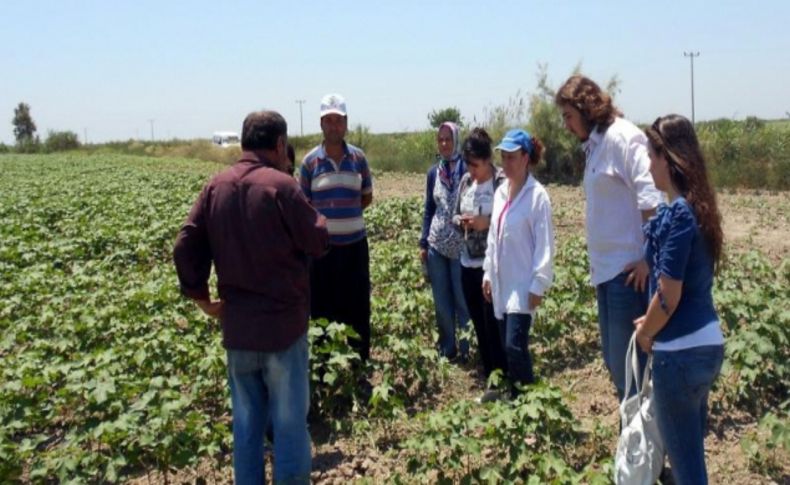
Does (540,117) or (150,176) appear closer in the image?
(540,117)

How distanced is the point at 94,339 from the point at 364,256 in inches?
92.8

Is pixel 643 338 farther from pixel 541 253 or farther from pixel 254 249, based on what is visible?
pixel 254 249

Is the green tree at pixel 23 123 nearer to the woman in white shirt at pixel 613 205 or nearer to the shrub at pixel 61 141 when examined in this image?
the shrub at pixel 61 141

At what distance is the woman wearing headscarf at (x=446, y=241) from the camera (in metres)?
5.52

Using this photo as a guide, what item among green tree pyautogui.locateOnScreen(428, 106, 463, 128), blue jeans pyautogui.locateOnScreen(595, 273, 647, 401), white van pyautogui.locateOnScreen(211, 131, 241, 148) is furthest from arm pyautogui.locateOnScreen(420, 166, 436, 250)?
white van pyautogui.locateOnScreen(211, 131, 241, 148)

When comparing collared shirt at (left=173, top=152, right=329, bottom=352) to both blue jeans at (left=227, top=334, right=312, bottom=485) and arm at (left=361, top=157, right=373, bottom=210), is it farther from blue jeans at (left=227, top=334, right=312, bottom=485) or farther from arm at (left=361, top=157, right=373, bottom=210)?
arm at (left=361, top=157, right=373, bottom=210)

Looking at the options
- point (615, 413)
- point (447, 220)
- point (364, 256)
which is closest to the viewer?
point (615, 413)

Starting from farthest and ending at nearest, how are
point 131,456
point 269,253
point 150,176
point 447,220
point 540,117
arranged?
point 150,176 < point 540,117 < point 447,220 < point 131,456 < point 269,253

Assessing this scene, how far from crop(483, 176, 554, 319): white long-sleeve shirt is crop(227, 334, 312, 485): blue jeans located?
1259 mm

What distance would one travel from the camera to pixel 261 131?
3305 millimetres

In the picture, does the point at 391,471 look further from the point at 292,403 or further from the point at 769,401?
the point at 769,401

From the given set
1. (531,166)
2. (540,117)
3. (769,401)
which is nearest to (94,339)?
(531,166)

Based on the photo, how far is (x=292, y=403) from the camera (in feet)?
11.1

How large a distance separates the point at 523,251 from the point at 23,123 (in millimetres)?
86268
